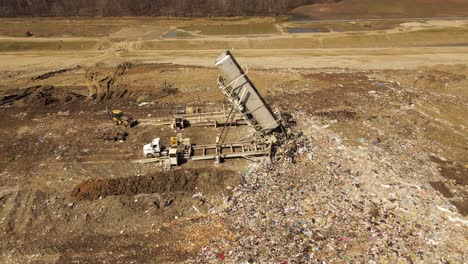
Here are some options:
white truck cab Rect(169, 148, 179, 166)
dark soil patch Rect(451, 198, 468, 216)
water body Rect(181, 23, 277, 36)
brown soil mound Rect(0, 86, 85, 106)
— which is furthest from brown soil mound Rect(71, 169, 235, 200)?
water body Rect(181, 23, 277, 36)

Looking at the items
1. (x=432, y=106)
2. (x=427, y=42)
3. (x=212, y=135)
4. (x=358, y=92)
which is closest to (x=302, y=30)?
(x=427, y=42)

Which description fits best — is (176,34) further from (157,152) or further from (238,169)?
(238,169)

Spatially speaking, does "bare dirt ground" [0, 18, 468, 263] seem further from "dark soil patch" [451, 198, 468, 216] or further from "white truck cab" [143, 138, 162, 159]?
"white truck cab" [143, 138, 162, 159]

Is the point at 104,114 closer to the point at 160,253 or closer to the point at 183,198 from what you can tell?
the point at 183,198

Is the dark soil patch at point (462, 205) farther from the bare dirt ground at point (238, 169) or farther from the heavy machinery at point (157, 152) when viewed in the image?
the heavy machinery at point (157, 152)

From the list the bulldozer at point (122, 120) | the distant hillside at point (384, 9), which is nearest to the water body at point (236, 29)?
the distant hillside at point (384, 9)

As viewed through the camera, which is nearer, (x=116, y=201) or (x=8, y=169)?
(x=116, y=201)

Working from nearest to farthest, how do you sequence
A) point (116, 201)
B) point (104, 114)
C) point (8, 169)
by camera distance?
1. point (116, 201)
2. point (8, 169)
3. point (104, 114)
